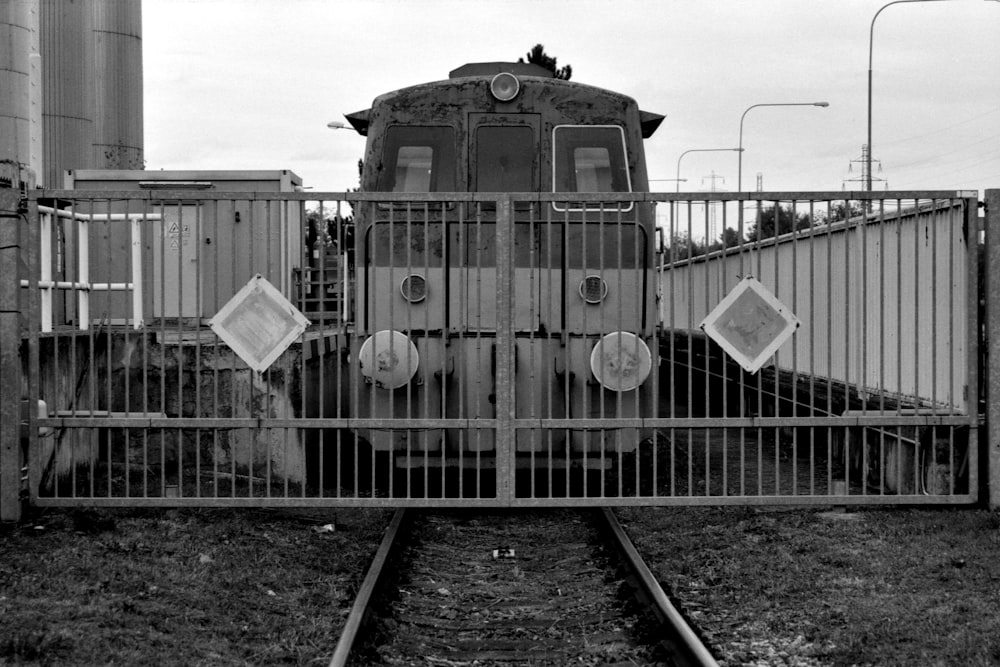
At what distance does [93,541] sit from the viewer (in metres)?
7.32

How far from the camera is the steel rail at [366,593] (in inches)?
205

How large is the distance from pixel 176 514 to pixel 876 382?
7229 mm

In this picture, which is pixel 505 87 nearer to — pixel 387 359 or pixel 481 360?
pixel 481 360

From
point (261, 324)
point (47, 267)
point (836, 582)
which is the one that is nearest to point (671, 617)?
point (836, 582)

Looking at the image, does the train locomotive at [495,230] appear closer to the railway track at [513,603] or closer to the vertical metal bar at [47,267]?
the railway track at [513,603]

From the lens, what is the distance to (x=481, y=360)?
30.2ft

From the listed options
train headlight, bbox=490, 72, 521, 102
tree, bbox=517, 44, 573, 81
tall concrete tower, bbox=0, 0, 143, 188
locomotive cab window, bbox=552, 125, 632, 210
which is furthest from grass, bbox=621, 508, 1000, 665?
tree, bbox=517, 44, 573, 81

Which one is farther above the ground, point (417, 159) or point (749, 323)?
point (417, 159)

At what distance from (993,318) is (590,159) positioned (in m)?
4.02

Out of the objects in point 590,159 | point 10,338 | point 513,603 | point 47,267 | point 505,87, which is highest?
point 505,87

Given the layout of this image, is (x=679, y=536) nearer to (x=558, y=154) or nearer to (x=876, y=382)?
(x=558, y=154)

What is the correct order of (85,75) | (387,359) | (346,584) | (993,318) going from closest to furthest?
(346,584)
(993,318)
(387,359)
(85,75)

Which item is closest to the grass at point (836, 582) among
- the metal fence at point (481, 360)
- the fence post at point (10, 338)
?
the metal fence at point (481, 360)

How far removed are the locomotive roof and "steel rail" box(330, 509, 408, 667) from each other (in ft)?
13.4
